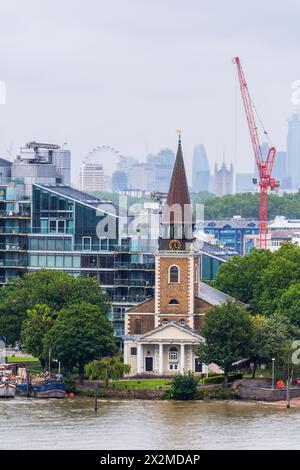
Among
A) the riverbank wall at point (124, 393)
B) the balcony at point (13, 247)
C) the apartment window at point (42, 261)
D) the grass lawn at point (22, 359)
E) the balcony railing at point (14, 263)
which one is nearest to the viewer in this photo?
the riverbank wall at point (124, 393)

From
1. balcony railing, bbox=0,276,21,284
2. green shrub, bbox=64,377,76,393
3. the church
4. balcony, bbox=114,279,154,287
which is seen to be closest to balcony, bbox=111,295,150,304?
balcony, bbox=114,279,154,287

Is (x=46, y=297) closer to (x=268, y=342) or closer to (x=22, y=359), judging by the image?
(x=22, y=359)

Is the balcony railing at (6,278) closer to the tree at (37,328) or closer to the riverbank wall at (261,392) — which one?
the tree at (37,328)

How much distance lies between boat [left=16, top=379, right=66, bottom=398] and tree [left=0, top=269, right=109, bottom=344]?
9.07 meters

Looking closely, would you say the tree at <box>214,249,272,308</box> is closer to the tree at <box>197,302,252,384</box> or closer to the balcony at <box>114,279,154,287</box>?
the balcony at <box>114,279,154,287</box>

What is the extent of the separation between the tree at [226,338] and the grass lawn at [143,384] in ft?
8.69

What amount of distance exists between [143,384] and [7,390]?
309 inches

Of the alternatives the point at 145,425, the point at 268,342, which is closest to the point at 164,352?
the point at 268,342

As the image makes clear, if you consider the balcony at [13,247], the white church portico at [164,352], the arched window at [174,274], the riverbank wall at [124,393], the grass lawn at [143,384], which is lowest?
the riverbank wall at [124,393]

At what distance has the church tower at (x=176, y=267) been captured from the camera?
132125 millimetres

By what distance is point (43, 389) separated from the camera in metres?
123

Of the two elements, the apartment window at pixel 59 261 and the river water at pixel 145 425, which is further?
the apartment window at pixel 59 261

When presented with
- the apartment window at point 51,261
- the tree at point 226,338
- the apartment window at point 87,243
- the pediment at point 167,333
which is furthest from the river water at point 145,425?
the apartment window at point 51,261
